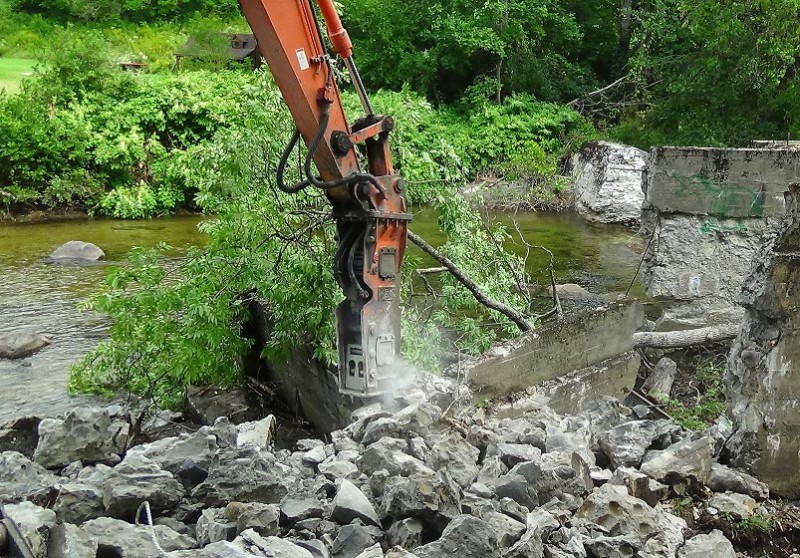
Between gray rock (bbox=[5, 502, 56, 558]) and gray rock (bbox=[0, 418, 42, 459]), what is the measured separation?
2.21 m

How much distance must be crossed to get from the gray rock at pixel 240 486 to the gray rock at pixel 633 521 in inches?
54.2

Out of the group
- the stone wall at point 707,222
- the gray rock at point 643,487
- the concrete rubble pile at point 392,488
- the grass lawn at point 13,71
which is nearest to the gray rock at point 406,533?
the concrete rubble pile at point 392,488

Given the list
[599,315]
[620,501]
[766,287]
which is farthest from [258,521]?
[599,315]

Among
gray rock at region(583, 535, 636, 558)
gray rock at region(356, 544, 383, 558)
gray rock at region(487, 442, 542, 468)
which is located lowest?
gray rock at region(583, 535, 636, 558)

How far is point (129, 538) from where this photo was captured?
292 centimetres

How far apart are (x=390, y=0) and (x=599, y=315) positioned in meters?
17.6

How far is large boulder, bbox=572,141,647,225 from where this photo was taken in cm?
1420

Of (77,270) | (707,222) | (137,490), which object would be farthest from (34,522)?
(77,270)

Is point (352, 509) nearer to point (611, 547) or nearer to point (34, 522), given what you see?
point (611, 547)

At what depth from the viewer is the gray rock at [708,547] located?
3336 millimetres

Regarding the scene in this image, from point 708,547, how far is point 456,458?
1212 millimetres

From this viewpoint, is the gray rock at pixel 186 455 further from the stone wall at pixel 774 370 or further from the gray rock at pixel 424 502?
the stone wall at pixel 774 370

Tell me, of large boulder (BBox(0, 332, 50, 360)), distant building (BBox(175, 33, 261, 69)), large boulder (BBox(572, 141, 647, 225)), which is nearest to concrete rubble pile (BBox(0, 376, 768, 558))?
large boulder (BBox(0, 332, 50, 360))

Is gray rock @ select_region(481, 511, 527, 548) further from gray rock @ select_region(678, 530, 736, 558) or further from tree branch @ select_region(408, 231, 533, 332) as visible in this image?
tree branch @ select_region(408, 231, 533, 332)
